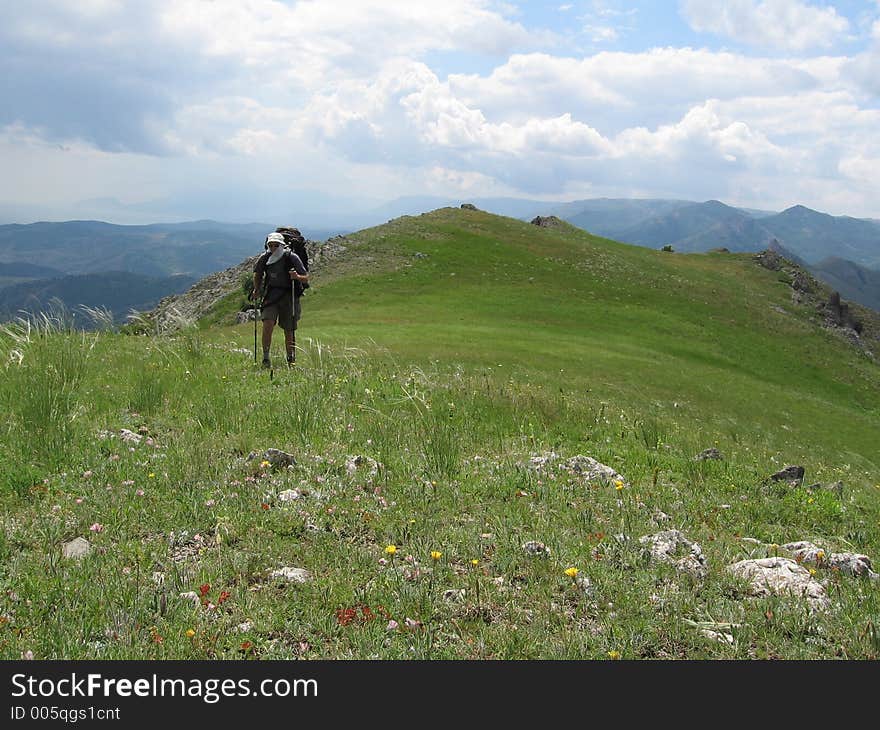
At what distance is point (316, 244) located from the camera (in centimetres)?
5962

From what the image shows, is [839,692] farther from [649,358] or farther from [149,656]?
[649,358]

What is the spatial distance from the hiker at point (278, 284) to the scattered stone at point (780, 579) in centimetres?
1201

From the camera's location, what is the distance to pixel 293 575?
5.47m

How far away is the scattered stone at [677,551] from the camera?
5859 mm

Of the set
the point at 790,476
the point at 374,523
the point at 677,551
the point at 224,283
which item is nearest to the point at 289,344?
the point at 374,523

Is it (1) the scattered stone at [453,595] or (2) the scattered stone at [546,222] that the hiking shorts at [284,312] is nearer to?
(1) the scattered stone at [453,595]

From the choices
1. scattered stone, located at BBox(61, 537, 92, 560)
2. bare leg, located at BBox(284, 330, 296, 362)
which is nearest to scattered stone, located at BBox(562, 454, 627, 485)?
scattered stone, located at BBox(61, 537, 92, 560)

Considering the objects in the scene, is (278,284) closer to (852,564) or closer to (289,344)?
(289,344)

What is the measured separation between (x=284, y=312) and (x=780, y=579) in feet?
43.1

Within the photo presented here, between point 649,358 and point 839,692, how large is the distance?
31.6 m

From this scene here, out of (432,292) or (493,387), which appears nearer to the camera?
(493,387)

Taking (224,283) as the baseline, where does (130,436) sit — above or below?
below

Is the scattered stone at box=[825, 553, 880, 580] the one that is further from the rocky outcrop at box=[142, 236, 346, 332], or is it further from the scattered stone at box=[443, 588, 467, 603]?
the rocky outcrop at box=[142, 236, 346, 332]

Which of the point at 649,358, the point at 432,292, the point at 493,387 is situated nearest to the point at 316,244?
the point at 432,292
